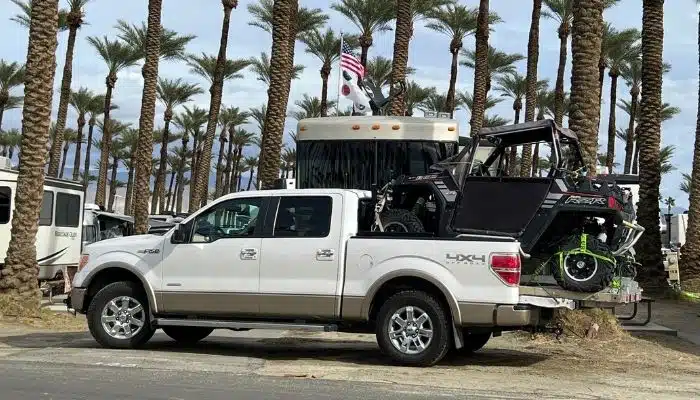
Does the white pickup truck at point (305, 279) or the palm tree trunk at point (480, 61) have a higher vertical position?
the palm tree trunk at point (480, 61)

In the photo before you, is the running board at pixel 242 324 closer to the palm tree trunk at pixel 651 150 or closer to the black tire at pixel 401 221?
the black tire at pixel 401 221

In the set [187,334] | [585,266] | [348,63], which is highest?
[348,63]

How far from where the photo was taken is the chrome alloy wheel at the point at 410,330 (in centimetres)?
938

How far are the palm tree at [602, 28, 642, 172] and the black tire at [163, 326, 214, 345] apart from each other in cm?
3325

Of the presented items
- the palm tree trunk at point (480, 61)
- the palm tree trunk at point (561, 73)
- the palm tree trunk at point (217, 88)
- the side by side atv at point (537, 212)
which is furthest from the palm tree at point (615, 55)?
the side by side atv at point (537, 212)

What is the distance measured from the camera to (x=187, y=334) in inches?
458

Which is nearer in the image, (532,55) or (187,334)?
(187,334)

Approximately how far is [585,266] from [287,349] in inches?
163

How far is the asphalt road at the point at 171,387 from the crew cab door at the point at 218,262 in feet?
4.34

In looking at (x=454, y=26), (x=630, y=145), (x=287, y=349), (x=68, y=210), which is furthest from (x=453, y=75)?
(x=287, y=349)

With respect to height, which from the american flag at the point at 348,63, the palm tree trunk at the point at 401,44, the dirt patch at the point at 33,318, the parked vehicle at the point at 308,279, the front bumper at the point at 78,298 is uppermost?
the palm tree trunk at the point at 401,44

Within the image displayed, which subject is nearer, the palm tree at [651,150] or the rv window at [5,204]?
the rv window at [5,204]

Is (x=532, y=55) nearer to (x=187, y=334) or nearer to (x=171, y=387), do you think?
(x=187, y=334)

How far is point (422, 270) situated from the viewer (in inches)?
367
